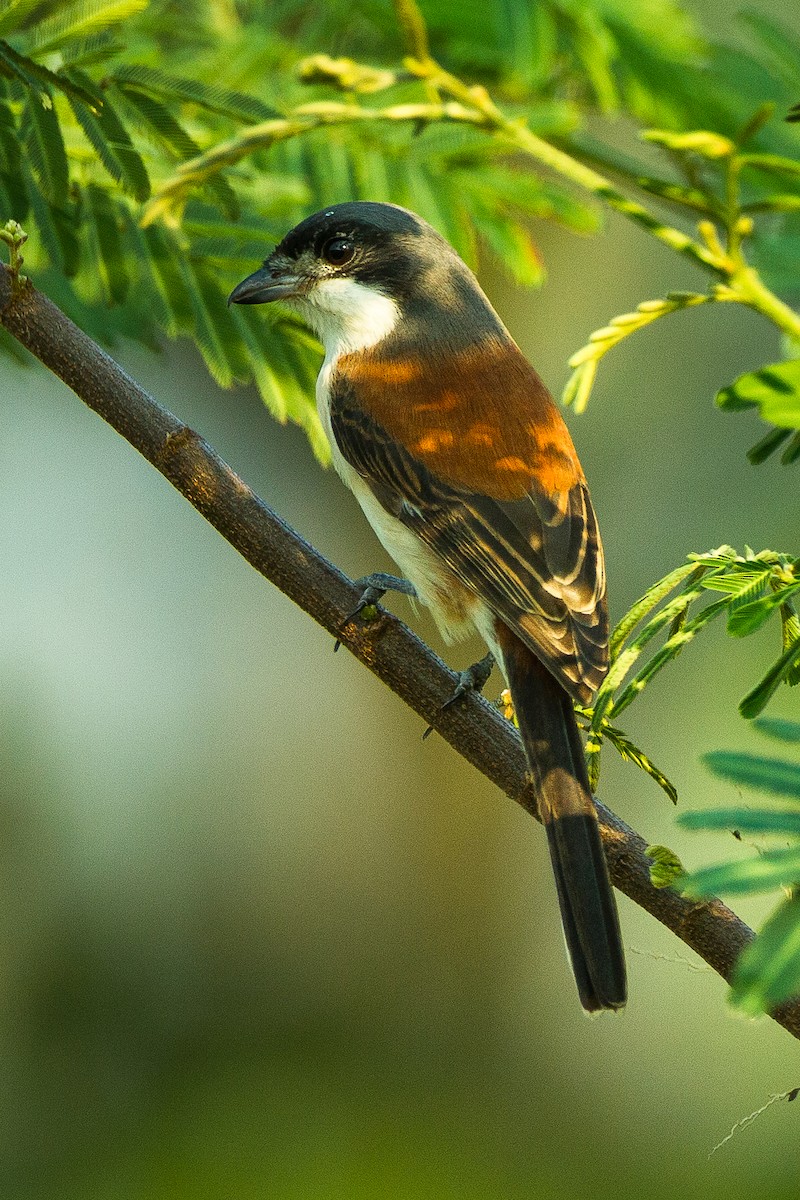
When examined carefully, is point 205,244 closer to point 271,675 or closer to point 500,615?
point 500,615

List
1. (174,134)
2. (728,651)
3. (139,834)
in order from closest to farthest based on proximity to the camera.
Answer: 1. (174,134)
2. (728,651)
3. (139,834)

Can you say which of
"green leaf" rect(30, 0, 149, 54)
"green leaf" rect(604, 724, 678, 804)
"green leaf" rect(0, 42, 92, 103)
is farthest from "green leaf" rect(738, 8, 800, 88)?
"green leaf" rect(604, 724, 678, 804)

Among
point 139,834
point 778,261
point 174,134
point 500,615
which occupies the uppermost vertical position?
point 778,261

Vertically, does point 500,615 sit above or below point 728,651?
below

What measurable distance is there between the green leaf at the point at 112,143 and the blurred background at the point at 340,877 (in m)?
3.73

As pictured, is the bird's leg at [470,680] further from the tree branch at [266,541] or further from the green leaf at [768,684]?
the green leaf at [768,684]

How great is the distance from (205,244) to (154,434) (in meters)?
0.66

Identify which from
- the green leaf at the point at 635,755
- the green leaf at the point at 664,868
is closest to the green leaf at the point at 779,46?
the green leaf at the point at 635,755

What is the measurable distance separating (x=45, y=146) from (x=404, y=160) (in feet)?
3.58

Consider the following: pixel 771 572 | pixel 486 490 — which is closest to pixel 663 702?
pixel 486 490

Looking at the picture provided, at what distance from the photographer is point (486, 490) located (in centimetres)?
288

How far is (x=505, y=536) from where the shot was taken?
285 centimetres

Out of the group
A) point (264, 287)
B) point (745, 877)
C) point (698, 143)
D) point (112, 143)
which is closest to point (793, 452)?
point (698, 143)

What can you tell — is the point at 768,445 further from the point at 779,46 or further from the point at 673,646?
the point at 779,46
